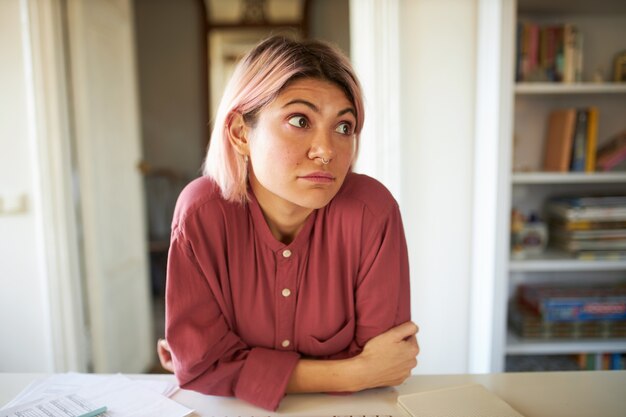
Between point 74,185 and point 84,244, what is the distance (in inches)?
10.7

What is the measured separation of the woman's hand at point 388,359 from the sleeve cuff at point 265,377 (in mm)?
134

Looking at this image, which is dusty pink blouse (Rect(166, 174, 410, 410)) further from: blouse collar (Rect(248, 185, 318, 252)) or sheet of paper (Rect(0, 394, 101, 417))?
sheet of paper (Rect(0, 394, 101, 417))

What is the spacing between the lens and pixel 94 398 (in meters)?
0.82

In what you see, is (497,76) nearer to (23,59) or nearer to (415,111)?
(415,111)

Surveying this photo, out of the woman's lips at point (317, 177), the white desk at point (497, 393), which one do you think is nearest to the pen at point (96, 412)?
the white desk at point (497, 393)

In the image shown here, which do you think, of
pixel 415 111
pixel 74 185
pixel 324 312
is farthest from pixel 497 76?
pixel 74 185

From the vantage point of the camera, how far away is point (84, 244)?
2.08m

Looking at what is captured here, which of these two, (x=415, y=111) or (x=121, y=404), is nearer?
(x=121, y=404)

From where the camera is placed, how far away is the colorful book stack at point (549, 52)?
1804 millimetres

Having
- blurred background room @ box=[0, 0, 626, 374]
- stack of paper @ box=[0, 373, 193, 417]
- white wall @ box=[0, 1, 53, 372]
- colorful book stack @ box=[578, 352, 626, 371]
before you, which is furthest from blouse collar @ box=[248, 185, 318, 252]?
colorful book stack @ box=[578, 352, 626, 371]

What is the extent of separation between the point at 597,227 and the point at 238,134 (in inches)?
61.6

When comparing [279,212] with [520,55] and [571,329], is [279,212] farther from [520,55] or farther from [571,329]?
[571,329]

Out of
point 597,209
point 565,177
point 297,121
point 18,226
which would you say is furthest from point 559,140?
point 18,226

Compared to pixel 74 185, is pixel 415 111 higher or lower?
higher
